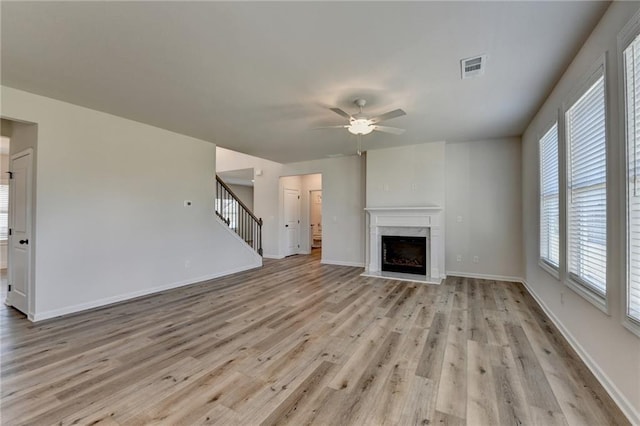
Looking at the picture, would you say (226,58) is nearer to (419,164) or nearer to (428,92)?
(428,92)

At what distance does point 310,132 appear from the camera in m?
4.71

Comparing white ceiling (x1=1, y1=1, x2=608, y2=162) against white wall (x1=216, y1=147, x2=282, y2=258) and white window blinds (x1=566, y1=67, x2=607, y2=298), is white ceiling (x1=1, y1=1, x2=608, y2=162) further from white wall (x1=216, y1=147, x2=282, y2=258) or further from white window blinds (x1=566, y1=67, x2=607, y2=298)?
white wall (x1=216, y1=147, x2=282, y2=258)

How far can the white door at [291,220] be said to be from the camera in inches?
317

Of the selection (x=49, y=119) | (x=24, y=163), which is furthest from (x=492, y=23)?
(x=24, y=163)

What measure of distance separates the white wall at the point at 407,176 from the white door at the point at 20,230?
18.2ft

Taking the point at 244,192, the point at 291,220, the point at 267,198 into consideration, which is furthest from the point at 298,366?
the point at 244,192

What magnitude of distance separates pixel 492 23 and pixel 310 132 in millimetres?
3042

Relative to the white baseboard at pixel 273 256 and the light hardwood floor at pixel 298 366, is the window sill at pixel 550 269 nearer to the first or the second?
the light hardwood floor at pixel 298 366

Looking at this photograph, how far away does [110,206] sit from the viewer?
3.96 m

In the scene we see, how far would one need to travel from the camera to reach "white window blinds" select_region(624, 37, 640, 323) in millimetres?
1640

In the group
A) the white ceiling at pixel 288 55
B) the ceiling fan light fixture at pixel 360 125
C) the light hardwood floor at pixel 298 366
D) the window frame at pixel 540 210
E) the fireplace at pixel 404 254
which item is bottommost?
the light hardwood floor at pixel 298 366

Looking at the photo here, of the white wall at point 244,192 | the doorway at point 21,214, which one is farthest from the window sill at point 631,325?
the white wall at point 244,192

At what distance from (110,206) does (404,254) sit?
5.37 metres

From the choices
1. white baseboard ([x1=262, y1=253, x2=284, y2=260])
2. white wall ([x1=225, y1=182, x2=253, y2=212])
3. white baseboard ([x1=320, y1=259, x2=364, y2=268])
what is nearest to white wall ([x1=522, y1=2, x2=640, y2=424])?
white baseboard ([x1=320, y1=259, x2=364, y2=268])
